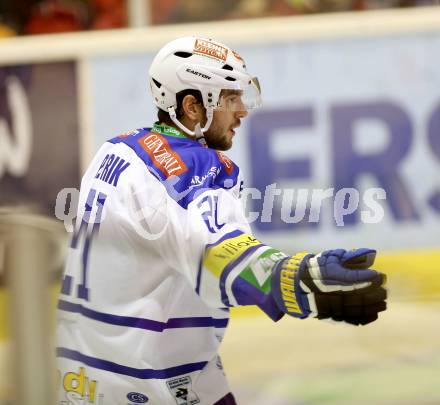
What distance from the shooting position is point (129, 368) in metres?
2.47

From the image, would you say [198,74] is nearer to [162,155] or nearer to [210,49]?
[210,49]

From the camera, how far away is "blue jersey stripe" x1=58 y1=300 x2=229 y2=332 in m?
2.46

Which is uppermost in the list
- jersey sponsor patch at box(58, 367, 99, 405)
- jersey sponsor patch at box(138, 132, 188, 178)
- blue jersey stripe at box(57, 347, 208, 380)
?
jersey sponsor patch at box(138, 132, 188, 178)

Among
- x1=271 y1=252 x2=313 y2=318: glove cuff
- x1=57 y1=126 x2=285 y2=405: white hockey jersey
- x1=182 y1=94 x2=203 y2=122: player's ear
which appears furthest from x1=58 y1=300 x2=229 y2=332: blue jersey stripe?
x1=182 y1=94 x2=203 y2=122: player's ear

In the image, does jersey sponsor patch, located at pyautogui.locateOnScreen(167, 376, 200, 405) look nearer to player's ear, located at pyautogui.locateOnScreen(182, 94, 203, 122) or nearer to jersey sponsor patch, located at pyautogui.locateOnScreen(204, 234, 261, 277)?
jersey sponsor patch, located at pyautogui.locateOnScreen(204, 234, 261, 277)

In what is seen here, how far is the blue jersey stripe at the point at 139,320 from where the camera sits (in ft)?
8.07

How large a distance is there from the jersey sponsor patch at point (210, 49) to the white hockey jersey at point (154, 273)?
0.22 metres

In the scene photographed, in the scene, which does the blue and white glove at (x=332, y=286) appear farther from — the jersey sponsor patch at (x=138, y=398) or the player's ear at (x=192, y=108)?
the player's ear at (x=192, y=108)

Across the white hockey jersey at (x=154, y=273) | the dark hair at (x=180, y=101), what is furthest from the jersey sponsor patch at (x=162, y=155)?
the dark hair at (x=180, y=101)

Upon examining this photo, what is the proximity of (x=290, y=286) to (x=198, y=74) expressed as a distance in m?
0.70

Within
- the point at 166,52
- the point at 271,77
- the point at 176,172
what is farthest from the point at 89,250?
the point at 271,77

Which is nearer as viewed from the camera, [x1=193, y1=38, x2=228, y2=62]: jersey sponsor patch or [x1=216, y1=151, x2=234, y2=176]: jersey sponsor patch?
[x1=216, y1=151, x2=234, y2=176]: jersey sponsor patch

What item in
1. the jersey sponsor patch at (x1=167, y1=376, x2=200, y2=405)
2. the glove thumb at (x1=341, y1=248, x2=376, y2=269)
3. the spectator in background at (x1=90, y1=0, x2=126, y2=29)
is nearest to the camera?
the glove thumb at (x1=341, y1=248, x2=376, y2=269)

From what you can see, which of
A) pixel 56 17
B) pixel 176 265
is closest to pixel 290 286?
pixel 176 265
